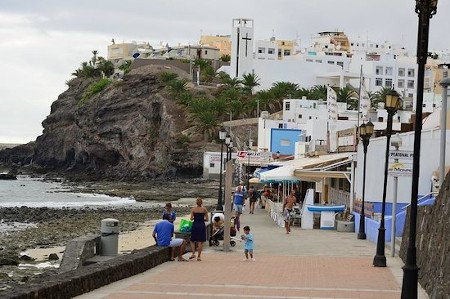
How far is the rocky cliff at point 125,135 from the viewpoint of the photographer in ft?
419

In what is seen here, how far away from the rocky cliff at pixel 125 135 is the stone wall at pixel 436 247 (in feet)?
347

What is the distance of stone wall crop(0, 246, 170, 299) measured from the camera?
38.7 ft

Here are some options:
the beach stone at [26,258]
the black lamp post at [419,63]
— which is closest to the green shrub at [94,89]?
the beach stone at [26,258]

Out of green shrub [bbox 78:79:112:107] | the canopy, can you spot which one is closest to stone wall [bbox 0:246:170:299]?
the canopy

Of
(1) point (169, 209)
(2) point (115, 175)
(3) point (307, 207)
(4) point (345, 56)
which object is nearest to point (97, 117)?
(2) point (115, 175)

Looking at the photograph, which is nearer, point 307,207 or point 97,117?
point 307,207

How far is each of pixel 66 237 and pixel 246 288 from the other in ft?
84.0

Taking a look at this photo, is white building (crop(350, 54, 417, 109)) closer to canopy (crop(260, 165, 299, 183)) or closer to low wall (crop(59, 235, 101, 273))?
canopy (crop(260, 165, 299, 183))

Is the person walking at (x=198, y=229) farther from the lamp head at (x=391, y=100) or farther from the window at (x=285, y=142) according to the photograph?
the window at (x=285, y=142)

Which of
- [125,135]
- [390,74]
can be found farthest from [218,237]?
[390,74]

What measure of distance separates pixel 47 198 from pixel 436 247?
237 feet

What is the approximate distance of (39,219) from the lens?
184 ft

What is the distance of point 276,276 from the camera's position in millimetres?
17953

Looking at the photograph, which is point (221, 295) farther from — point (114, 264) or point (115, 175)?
point (115, 175)
